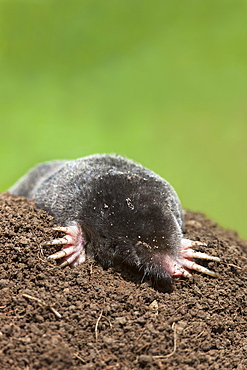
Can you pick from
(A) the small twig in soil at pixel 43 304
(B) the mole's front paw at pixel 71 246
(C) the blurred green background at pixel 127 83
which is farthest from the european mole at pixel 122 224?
(C) the blurred green background at pixel 127 83

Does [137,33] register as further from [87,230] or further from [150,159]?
[87,230]

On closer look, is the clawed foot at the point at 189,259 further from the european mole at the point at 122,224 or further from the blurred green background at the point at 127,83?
the blurred green background at the point at 127,83

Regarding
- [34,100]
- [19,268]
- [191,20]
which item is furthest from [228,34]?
[19,268]

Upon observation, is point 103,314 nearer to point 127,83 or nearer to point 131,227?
point 131,227

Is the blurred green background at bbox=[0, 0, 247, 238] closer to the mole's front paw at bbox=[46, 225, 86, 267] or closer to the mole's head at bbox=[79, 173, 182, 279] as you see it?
the mole's head at bbox=[79, 173, 182, 279]

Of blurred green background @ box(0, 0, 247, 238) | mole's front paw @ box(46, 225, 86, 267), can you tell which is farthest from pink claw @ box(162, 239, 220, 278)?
Result: blurred green background @ box(0, 0, 247, 238)

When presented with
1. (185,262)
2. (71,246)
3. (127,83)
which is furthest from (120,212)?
(127,83)
